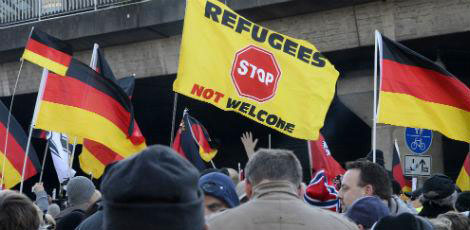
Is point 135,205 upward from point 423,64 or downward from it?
upward

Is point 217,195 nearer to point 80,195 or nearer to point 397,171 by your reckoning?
point 80,195

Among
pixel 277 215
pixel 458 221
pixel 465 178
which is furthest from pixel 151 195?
pixel 465 178

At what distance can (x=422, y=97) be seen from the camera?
7559 millimetres

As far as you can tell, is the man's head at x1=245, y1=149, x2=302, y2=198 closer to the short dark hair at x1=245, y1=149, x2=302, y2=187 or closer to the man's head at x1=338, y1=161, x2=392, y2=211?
the short dark hair at x1=245, y1=149, x2=302, y2=187

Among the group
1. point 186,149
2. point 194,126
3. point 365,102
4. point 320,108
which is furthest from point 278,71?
point 365,102

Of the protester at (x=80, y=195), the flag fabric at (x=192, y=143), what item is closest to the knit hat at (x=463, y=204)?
the protester at (x=80, y=195)

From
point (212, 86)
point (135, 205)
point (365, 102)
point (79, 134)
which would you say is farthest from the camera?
point (365, 102)

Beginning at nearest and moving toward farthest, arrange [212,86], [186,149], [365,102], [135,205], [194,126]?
[135,205], [212,86], [186,149], [194,126], [365,102]

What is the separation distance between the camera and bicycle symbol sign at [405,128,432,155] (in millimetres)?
13414

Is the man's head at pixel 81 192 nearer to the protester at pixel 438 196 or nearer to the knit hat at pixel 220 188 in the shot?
the knit hat at pixel 220 188

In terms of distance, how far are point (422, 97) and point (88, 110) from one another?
400 centimetres

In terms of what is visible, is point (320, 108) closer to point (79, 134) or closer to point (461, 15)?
point (79, 134)

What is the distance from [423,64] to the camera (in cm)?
775

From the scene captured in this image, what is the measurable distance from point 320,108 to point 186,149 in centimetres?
402
